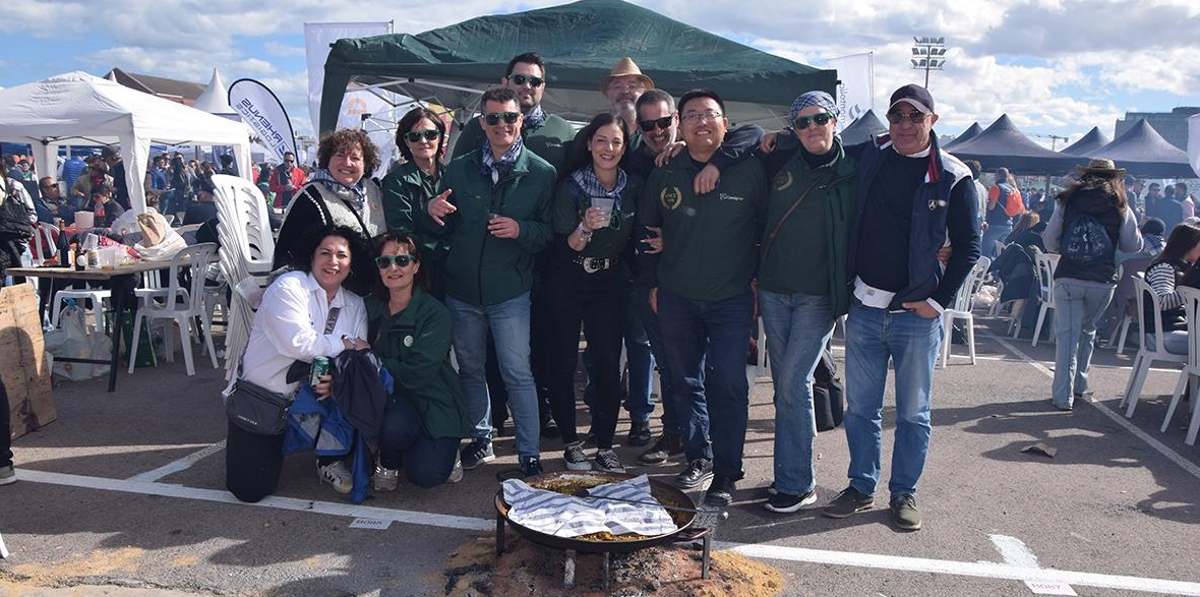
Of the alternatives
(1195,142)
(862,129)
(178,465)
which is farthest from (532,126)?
(862,129)

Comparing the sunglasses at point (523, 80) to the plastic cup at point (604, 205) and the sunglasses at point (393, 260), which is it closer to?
the plastic cup at point (604, 205)

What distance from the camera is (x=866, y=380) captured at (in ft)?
13.4

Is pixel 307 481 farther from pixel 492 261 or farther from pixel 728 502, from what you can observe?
pixel 728 502

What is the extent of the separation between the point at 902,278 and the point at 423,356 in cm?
232

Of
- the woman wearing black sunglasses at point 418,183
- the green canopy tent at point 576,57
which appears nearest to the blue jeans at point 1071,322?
the green canopy tent at point 576,57

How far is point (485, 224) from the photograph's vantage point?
4.24m

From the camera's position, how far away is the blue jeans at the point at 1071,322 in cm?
649

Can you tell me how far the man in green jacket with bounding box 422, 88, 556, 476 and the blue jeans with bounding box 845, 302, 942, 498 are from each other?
63.3 inches

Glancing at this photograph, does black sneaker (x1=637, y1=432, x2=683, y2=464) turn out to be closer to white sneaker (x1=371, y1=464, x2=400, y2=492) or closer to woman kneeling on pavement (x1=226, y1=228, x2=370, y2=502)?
white sneaker (x1=371, y1=464, x2=400, y2=492)

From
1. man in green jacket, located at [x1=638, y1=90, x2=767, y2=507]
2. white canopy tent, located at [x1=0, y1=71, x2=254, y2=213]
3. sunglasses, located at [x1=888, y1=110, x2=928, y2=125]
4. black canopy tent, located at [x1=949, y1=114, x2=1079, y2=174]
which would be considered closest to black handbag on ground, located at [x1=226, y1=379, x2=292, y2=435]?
man in green jacket, located at [x1=638, y1=90, x2=767, y2=507]

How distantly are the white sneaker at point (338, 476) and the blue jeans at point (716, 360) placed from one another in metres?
1.74

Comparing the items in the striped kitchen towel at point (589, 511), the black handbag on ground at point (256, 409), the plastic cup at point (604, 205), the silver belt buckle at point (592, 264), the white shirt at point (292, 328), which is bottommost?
the striped kitchen towel at point (589, 511)

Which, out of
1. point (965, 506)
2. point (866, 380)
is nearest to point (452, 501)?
point (866, 380)

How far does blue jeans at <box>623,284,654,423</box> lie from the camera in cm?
493
